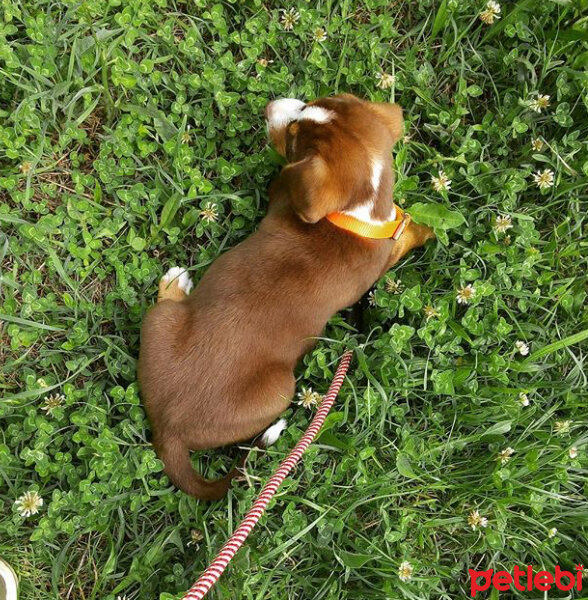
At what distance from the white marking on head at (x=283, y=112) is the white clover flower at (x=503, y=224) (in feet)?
4.53

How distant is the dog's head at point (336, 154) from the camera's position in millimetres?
2594

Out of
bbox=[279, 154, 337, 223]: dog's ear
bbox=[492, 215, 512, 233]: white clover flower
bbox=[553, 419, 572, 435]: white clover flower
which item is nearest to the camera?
bbox=[279, 154, 337, 223]: dog's ear

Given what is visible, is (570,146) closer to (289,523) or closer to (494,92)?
(494,92)

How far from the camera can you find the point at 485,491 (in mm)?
3127

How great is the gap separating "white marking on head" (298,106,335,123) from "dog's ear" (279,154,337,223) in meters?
0.24

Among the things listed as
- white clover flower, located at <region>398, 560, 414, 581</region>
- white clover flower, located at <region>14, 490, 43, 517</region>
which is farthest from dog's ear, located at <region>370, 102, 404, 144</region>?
white clover flower, located at <region>14, 490, 43, 517</region>

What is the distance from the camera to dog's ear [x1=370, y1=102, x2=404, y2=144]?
2898 millimetres

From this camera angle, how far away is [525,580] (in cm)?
314

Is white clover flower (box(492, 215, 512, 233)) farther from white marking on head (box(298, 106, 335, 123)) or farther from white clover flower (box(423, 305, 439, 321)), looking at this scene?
white marking on head (box(298, 106, 335, 123))

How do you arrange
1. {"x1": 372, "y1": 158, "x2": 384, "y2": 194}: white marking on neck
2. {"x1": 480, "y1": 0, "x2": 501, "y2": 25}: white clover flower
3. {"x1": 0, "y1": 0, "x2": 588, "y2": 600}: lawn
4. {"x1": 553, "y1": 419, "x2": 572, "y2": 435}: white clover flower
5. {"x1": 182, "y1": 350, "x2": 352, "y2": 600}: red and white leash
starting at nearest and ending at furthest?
{"x1": 182, "y1": 350, "x2": 352, "y2": 600}: red and white leash < {"x1": 372, "y1": 158, "x2": 384, "y2": 194}: white marking on neck < {"x1": 0, "y1": 0, "x2": 588, "y2": 600}: lawn < {"x1": 553, "y1": 419, "x2": 572, "y2": 435}: white clover flower < {"x1": 480, "y1": 0, "x2": 501, "y2": 25}: white clover flower

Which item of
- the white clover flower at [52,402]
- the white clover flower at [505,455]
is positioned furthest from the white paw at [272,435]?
the white clover flower at [505,455]

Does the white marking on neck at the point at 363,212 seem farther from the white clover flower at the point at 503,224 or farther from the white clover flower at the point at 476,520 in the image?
the white clover flower at the point at 476,520

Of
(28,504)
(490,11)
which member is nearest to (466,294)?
(490,11)

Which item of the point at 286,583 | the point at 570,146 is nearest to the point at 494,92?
the point at 570,146
